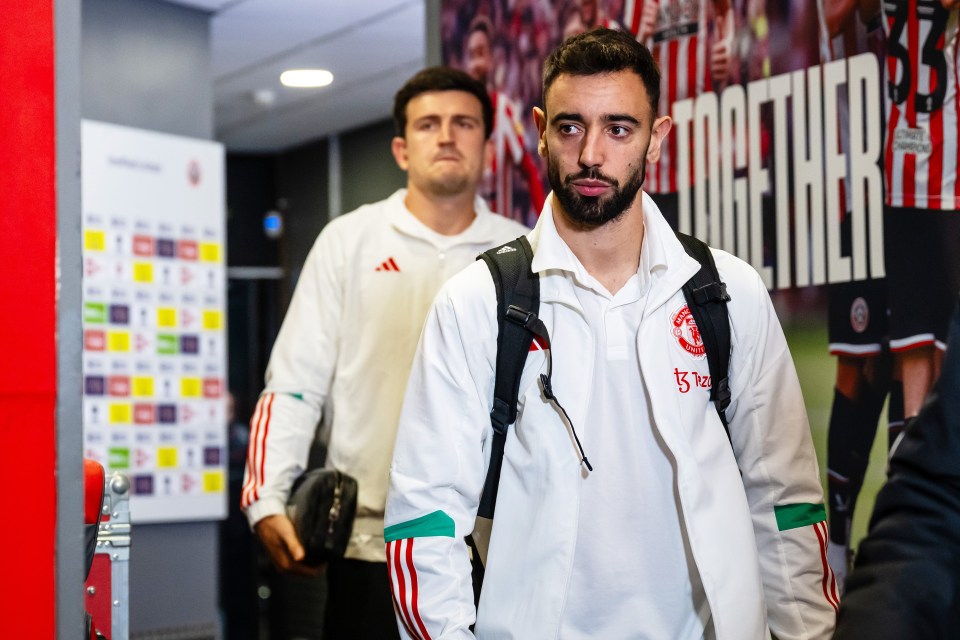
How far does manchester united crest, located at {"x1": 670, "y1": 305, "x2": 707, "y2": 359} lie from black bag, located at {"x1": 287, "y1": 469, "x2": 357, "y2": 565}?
1.24 metres

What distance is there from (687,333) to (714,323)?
2.3 inches

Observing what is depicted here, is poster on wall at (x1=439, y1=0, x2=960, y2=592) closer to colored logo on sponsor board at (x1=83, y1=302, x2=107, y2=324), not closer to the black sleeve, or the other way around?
the black sleeve

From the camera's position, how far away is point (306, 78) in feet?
25.6

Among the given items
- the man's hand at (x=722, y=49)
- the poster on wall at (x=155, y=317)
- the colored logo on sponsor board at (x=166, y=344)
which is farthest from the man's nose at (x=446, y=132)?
the colored logo on sponsor board at (x=166, y=344)

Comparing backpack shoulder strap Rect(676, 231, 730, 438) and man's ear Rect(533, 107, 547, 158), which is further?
man's ear Rect(533, 107, 547, 158)

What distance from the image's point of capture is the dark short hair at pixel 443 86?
364 cm

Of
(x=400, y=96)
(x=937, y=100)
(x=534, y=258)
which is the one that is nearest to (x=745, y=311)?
(x=534, y=258)

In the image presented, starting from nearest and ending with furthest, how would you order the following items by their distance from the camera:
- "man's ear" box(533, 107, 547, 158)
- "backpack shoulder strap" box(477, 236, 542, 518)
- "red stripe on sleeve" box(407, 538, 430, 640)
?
"red stripe on sleeve" box(407, 538, 430, 640)
"backpack shoulder strap" box(477, 236, 542, 518)
"man's ear" box(533, 107, 547, 158)

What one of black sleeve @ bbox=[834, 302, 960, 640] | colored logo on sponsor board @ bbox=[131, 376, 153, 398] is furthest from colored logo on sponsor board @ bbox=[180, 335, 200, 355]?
black sleeve @ bbox=[834, 302, 960, 640]

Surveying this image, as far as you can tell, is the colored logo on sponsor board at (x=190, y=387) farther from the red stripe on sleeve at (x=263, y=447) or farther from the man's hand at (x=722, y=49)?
the man's hand at (x=722, y=49)

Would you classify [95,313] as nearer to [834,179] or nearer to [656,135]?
[834,179]

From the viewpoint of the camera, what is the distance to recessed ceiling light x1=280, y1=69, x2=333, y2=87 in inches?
300

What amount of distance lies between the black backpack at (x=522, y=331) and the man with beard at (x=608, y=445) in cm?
2

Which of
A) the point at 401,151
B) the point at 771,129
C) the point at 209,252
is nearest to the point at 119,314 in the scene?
the point at 209,252
